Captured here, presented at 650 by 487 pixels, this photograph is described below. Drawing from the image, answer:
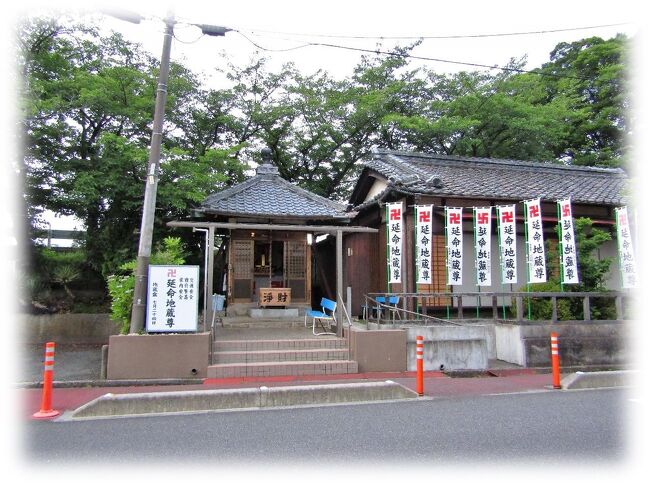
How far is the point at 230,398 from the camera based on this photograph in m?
7.16

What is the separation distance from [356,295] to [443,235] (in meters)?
4.75

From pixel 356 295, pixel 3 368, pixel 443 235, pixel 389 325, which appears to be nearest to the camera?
pixel 3 368

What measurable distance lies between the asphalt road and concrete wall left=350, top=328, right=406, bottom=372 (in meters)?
2.63

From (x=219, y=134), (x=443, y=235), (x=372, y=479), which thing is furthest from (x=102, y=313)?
(x=372, y=479)

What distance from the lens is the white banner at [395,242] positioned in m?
13.1

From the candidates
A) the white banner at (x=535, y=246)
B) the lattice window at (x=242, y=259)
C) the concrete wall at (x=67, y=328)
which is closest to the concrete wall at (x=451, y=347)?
the white banner at (x=535, y=246)

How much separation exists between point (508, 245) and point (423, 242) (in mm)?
2784

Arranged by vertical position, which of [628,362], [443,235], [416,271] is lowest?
[628,362]

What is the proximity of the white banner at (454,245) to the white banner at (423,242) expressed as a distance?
1.97 ft

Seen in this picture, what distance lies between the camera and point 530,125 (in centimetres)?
2003

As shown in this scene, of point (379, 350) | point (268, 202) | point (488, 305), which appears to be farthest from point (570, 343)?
point (268, 202)

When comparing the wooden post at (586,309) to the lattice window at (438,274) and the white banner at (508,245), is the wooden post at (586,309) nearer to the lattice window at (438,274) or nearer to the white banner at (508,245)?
the white banner at (508,245)

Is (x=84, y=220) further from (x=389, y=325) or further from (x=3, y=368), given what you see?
(x=389, y=325)

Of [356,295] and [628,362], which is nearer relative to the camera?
[628,362]
